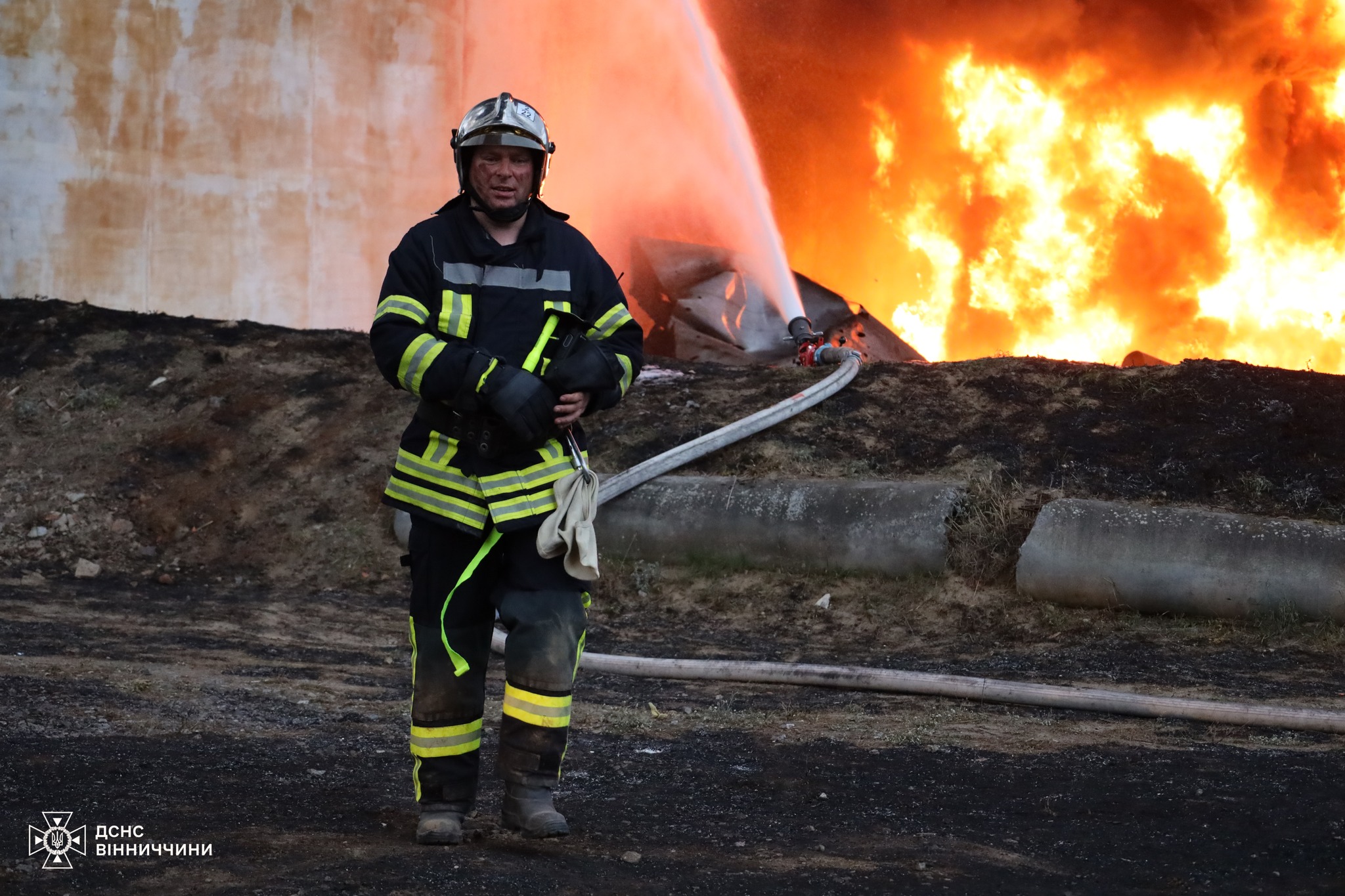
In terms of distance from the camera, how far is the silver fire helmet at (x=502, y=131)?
367 cm

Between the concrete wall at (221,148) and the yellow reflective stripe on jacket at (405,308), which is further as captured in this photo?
the concrete wall at (221,148)

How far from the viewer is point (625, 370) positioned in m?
3.79

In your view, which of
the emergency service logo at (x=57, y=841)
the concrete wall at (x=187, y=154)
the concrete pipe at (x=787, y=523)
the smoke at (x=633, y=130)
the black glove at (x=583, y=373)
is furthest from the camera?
the smoke at (x=633, y=130)

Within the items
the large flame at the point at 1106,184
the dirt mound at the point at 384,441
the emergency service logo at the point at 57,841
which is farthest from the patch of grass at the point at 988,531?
the large flame at the point at 1106,184

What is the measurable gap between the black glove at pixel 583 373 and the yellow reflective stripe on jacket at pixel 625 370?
7cm

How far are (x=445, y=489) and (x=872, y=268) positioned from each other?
17.1 metres

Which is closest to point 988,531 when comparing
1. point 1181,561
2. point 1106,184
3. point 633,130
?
point 1181,561

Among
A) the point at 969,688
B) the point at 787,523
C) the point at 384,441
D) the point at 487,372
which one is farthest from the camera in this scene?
the point at 384,441

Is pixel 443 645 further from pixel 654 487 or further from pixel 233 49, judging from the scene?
pixel 233 49

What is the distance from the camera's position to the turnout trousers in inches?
139

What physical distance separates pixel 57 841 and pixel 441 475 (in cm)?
123

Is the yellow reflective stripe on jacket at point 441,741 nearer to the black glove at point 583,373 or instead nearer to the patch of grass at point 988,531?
the black glove at point 583,373

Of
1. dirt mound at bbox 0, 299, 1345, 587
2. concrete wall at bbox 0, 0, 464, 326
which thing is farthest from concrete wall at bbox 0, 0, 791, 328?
dirt mound at bbox 0, 299, 1345, 587

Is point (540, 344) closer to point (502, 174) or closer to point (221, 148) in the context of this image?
point (502, 174)
